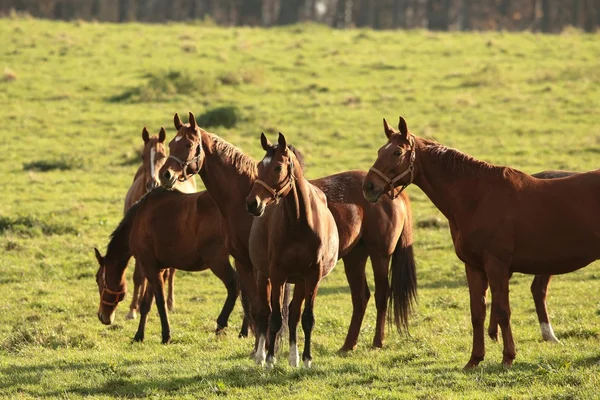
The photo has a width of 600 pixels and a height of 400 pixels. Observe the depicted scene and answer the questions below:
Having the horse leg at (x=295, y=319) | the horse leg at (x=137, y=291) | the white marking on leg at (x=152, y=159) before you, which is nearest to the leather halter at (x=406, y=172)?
the horse leg at (x=295, y=319)

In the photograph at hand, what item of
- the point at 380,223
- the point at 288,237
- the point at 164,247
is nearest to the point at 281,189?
the point at 288,237

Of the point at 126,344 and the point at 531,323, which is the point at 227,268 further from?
the point at 531,323

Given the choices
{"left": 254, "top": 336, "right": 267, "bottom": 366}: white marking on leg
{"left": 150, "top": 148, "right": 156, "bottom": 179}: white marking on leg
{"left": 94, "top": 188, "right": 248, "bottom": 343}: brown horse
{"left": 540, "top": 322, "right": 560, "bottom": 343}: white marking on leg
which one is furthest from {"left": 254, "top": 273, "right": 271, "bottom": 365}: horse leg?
{"left": 150, "top": 148, "right": 156, "bottom": 179}: white marking on leg

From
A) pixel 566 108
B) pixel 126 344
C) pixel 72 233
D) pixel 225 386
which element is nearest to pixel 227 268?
pixel 126 344

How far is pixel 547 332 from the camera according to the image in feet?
34.8

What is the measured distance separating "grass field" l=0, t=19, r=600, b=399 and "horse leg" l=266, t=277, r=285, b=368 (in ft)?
0.96

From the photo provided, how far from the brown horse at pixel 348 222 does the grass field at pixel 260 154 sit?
51 cm

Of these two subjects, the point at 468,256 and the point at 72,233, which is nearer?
the point at 468,256

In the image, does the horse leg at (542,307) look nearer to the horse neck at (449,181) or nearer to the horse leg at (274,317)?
the horse neck at (449,181)

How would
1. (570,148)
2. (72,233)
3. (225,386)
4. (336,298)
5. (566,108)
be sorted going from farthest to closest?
1. (566,108)
2. (570,148)
3. (72,233)
4. (336,298)
5. (225,386)

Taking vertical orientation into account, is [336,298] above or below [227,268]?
below

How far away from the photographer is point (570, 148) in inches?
933

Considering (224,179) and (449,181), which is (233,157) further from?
(449,181)

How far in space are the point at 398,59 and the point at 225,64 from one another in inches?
241
